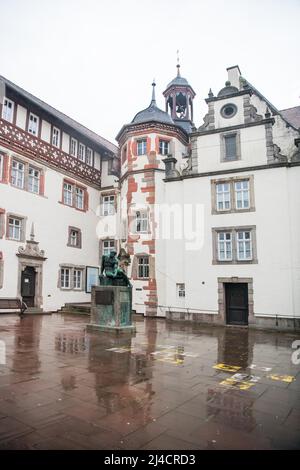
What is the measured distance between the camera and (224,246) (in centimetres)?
1823

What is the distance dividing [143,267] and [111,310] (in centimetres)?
945

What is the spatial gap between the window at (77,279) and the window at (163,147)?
9.66 m

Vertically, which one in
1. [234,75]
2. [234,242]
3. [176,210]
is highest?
[234,75]

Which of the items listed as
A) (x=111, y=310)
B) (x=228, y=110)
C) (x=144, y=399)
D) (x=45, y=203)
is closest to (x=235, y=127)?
(x=228, y=110)

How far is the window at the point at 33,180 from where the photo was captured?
19.7 m

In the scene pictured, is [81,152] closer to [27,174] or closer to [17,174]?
[27,174]

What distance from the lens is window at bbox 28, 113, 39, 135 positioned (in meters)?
19.8

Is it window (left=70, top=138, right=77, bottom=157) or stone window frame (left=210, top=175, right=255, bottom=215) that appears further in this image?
window (left=70, top=138, right=77, bottom=157)

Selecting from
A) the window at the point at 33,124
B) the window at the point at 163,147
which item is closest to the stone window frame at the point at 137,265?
the window at the point at 163,147

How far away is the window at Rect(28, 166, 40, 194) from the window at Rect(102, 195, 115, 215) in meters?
5.95

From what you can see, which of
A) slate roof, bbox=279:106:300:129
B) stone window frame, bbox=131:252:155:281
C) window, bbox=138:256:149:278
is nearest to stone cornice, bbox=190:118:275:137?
slate roof, bbox=279:106:300:129

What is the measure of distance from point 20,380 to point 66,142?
1942cm

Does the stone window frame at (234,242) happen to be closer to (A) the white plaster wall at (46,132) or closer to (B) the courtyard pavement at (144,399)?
(B) the courtyard pavement at (144,399)

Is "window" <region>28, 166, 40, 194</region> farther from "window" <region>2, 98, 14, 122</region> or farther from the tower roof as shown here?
the tower roof
